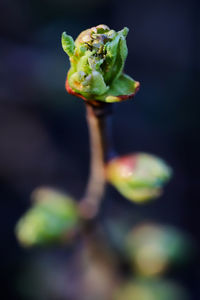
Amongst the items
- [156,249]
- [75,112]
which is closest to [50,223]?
[156,249]

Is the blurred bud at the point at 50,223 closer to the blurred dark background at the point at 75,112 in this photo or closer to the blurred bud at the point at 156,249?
the blurred bud at the point at 156,249

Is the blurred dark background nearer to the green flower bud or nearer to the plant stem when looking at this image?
the plant stem

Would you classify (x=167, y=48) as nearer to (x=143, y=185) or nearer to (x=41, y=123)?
(x=41, y=123)

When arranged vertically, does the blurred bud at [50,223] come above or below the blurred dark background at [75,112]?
below

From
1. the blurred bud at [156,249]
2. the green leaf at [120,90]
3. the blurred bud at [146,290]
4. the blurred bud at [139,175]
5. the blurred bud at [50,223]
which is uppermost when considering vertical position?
the green leaf at [120,90]

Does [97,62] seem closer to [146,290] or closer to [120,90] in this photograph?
[120,90]

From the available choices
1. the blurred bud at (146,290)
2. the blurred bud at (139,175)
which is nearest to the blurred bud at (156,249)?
the blurred bud at (146,290)
